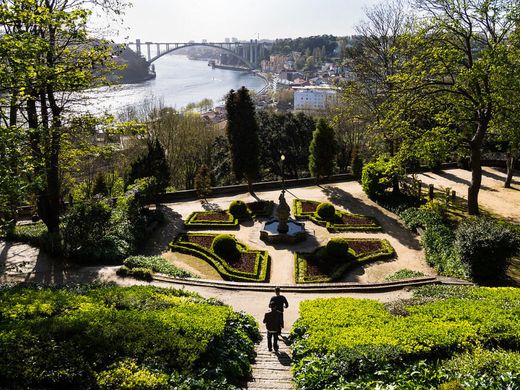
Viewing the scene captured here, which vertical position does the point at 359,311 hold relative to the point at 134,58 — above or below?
below

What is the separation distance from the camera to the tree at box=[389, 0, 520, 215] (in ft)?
65.9

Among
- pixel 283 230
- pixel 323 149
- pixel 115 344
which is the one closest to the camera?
pixel 115 344

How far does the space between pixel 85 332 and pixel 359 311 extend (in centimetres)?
718

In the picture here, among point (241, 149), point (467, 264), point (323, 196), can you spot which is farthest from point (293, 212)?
point (467, 264)

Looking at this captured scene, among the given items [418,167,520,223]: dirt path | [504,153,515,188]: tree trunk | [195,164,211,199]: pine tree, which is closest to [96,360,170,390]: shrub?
[195,164,211,199]: pine tree

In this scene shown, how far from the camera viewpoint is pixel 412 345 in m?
9.38

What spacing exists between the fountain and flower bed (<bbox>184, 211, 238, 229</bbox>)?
2340 mm

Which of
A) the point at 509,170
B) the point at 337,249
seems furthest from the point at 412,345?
the point at 509,170

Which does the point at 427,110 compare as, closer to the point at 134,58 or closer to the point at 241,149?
the point at 241,149

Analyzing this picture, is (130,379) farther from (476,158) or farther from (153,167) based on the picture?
(153,167)

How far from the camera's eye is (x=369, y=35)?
99.5 feet

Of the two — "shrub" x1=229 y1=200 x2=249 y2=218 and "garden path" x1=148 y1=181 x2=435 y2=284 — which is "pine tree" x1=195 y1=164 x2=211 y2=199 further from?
"shrub" x1=229 y1=200 x2=249 y2=218

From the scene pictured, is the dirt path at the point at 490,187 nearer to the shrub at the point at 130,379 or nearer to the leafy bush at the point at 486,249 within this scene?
the leafy bush at the point at 486,249

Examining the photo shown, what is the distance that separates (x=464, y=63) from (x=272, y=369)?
18701mm
